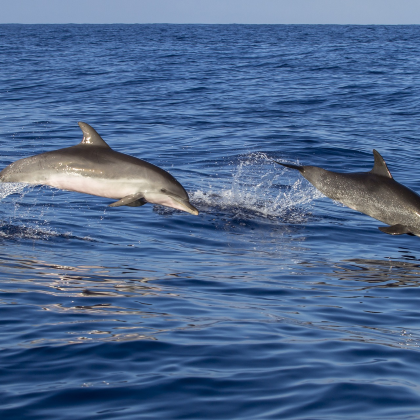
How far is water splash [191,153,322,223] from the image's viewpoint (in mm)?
11883

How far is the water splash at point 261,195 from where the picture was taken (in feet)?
39.0

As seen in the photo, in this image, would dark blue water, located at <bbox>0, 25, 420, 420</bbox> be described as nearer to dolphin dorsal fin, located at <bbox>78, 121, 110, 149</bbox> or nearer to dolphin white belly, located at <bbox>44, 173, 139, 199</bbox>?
dolphin white belly, located at <bbox>44, 173, 139, 199</bbox>

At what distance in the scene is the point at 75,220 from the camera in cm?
1082

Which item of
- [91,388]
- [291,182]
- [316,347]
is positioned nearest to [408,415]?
[316,347]

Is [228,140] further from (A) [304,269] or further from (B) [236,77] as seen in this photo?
(B) [236,77]

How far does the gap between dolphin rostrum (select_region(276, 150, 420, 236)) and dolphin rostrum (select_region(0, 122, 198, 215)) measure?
6.81 ft

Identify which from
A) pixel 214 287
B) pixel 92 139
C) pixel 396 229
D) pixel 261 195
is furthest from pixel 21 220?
pixel 396 229

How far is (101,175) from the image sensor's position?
27.2 ft

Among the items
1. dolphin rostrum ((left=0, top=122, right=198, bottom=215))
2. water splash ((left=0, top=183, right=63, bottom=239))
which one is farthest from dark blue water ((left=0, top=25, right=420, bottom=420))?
dolphin rostrum ((left=0, top=122, right=198, bottom=215))

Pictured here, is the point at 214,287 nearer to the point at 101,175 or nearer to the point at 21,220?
the point at 101,175

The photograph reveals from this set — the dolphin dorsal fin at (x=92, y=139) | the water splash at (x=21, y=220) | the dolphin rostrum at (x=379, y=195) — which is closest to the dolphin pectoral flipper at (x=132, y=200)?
the dolphin dorsal fin at (x=92, y=139)

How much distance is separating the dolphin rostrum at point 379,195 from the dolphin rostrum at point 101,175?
2.07 meters

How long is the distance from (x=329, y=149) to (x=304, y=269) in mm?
9558

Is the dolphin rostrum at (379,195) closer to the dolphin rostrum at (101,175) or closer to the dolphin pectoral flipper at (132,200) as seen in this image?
the dolphin rostrum at (101,175)
